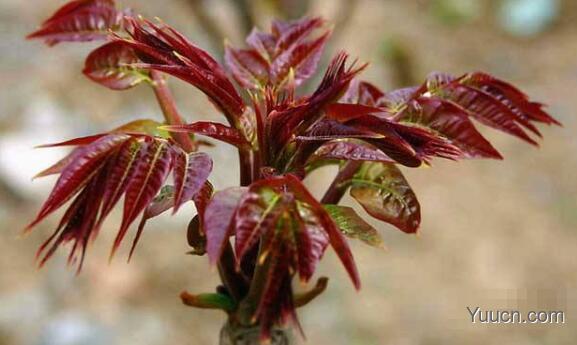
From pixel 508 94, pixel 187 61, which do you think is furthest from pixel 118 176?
pixel 508 94

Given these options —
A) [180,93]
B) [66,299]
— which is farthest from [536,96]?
[66,299]

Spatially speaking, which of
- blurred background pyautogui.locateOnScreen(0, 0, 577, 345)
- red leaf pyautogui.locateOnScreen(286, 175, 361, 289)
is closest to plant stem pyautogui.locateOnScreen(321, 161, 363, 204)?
red leaf pyautogui.locateOnScreen(286, 175, 361, 289)

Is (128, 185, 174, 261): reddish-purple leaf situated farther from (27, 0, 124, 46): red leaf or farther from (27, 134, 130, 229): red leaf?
(27, 0, 124, 46): red leaf

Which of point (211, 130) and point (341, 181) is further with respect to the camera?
point (341, 181)

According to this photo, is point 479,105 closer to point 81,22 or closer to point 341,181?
point 341,181

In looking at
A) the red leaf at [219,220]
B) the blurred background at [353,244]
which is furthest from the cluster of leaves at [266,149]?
the blurred background at [353,244]

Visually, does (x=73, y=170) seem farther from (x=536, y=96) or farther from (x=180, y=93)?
(x=536, y=96)

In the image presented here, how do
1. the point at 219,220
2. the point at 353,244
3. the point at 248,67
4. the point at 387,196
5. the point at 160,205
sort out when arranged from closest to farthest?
the point at 219,220 < the point at 160,205 < the point at 387,196 < the point at 248,67 < the point at 353,244
